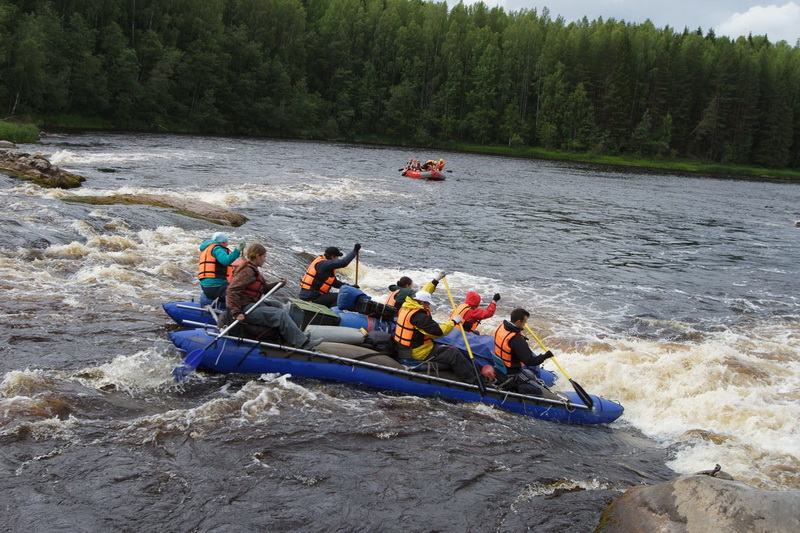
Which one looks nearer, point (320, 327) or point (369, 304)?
point (320, 327)

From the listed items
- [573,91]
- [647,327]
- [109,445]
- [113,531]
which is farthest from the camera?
[573,91]

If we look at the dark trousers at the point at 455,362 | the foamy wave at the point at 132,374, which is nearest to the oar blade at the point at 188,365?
the foamy wave at the point at 132,374

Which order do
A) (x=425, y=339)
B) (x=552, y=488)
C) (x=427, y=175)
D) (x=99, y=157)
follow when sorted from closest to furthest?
1. (x=552, y=488)
2. (x=425, y=339)
3. (x=99, y=157)
4. (x=427, y=175)

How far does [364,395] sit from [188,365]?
102 inches

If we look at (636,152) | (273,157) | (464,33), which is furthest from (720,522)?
(464,33)

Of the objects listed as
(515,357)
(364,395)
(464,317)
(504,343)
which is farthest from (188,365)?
(515,357)

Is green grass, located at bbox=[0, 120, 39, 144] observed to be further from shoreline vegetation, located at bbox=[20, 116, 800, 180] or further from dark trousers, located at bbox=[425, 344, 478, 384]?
dark trousers, located at bbox=[425, 344, 478, 384]

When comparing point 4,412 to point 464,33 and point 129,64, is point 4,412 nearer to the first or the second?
point 129,64

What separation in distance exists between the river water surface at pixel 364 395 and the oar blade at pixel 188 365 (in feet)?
0.61

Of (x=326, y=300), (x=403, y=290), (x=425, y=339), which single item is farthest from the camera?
(x=326, y=300)

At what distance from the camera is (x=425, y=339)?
1021 centimetres

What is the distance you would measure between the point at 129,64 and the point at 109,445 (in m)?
59.7

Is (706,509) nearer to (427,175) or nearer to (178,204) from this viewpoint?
(178,204)

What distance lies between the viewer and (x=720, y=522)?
541 cm
